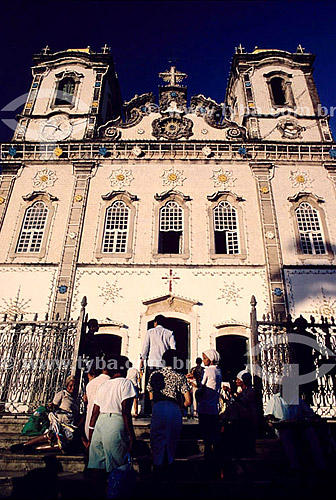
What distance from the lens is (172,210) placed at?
14.7 metres

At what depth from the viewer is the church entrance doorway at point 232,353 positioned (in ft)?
40.0

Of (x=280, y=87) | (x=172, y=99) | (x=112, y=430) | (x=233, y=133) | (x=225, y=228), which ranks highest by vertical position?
(x=280, y=87)

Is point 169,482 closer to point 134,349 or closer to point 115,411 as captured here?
point 115,411

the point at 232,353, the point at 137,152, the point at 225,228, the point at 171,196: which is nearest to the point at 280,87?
the point at 137,152

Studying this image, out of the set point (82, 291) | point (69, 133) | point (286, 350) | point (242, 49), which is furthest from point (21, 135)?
point (286, 350)

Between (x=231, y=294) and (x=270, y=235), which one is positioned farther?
(x=270, y=235)

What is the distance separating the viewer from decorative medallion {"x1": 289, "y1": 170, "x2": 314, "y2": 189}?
15.0 meters

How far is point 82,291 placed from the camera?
12.7 m

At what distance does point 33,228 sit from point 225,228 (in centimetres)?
761

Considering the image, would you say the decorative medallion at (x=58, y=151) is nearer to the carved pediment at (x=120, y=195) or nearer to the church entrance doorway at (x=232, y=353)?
the carved pediment at (x=120, y=195)

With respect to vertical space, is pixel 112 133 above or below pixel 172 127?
below

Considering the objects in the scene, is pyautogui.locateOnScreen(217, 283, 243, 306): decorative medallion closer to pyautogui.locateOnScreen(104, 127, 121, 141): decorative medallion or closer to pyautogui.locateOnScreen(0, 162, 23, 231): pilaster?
pyautogui.locateOnScreen(104, 127, 121, 141): decorative medallion

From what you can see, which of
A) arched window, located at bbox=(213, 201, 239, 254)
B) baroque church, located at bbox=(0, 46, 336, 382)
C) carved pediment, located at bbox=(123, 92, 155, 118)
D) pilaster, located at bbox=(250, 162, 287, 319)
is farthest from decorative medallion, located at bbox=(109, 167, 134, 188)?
pilaster, located at bbox=(250, 162, 287, 319)

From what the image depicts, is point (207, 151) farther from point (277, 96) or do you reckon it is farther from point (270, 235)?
point (277, 96)
